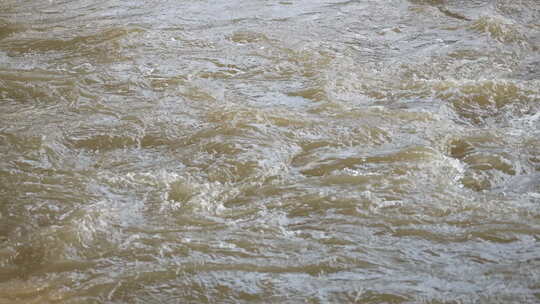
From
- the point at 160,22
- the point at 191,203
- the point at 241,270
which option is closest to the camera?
the point at 241,270

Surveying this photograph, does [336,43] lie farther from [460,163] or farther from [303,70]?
[460,163]

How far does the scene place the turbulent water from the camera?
287 centimetres

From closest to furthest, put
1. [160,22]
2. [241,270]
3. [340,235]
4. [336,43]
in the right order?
[241,270]
[340,235]
[336,43]
[160,22]

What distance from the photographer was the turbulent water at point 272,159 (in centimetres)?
287

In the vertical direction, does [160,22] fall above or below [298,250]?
above

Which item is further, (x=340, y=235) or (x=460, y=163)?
(x=460, y=163)

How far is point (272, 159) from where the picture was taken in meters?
3.84

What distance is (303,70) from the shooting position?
511 cm

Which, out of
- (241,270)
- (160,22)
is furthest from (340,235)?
(160,22)

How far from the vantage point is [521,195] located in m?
3.38

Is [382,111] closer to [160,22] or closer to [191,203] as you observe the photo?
[191,203]

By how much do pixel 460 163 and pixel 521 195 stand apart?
439 mm

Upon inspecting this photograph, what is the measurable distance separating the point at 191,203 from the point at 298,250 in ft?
2.24

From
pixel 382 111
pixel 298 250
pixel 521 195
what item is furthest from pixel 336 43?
pixel 298 250
